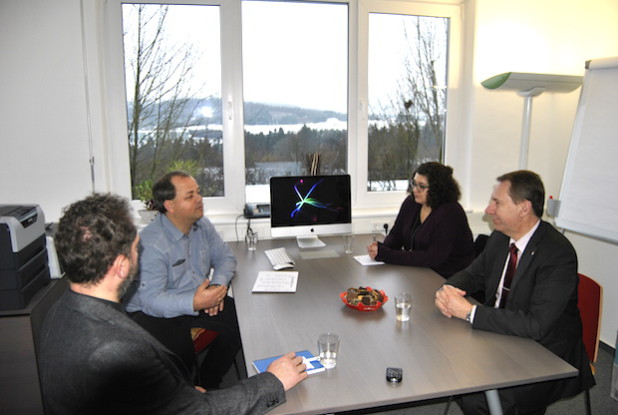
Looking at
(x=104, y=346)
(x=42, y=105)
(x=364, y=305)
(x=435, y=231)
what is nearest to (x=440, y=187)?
(x=435, y=231)

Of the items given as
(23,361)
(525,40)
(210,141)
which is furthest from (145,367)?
(525,40)

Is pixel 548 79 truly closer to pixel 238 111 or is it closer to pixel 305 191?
pixel 305 191

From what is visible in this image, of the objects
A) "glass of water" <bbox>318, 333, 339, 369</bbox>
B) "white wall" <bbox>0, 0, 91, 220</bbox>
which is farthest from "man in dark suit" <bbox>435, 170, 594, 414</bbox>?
"white wall" <bbox>0, 0, 91, 220</bbox>

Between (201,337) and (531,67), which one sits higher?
(531,67)

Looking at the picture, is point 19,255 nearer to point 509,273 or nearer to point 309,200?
point 309,200

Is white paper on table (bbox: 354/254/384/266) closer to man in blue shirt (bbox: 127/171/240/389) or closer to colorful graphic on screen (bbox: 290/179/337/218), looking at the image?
colorful graphic on screen (bbox: 290/179/337/218)

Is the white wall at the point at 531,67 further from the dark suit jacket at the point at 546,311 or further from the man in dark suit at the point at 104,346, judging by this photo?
the man in dark suit at the point at 104,346

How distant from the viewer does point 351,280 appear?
2479mm

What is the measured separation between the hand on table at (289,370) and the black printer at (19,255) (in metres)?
1.56

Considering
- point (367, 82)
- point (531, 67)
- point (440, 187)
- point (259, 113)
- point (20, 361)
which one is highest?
point (531, 67)

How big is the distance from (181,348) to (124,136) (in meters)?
1.95

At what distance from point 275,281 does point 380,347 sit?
2.85 ft

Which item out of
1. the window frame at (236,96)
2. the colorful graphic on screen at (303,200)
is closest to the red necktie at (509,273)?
the colorful graphic on screen at (303,200)

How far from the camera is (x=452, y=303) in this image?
6.35 ft
